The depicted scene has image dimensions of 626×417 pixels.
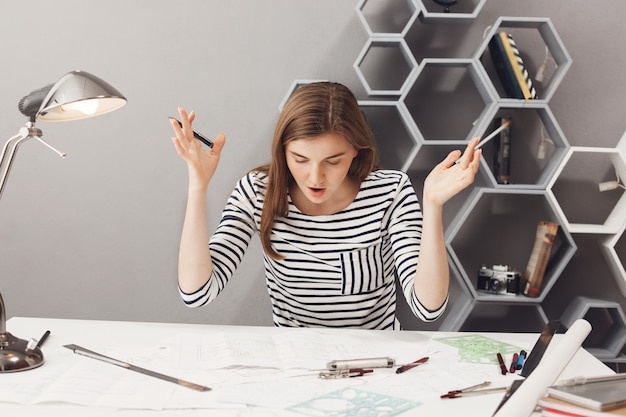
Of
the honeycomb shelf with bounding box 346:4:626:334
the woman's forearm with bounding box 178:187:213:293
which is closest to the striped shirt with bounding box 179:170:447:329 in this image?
the woman's forearm with bounding box 178:187:213:293

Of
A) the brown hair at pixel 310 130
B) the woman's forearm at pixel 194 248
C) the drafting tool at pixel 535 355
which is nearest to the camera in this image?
the drafting tool at pixel 535 355

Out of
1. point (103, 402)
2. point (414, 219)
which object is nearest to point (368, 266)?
point (414, 219)

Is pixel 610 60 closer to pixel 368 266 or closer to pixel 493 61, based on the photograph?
pixel 493 61

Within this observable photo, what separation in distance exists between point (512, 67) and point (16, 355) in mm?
1897

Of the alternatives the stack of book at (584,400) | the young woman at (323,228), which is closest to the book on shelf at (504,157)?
the young woman at (323,228)

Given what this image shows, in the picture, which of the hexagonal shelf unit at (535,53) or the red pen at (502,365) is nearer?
the red pen at (502,365)

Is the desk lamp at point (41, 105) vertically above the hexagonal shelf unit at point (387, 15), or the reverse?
the hexagonal shelf unit at point (387, 15)

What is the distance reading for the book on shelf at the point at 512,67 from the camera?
7.66 feet

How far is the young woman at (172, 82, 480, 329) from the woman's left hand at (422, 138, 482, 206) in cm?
18

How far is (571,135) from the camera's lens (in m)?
2.56

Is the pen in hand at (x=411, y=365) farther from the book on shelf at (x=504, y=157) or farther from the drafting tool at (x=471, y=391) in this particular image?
the book on shelf at (x=504, y=157)

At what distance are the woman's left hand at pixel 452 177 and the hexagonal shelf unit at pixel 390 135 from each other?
1161 millimetres

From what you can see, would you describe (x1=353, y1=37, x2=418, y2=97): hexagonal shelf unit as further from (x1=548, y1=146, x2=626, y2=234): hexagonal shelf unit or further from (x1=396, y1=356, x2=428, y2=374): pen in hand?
(x1=396, y1=356, x2=428, y2=374): pen in hand

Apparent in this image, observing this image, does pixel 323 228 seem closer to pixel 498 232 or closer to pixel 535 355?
pixel 535 355
